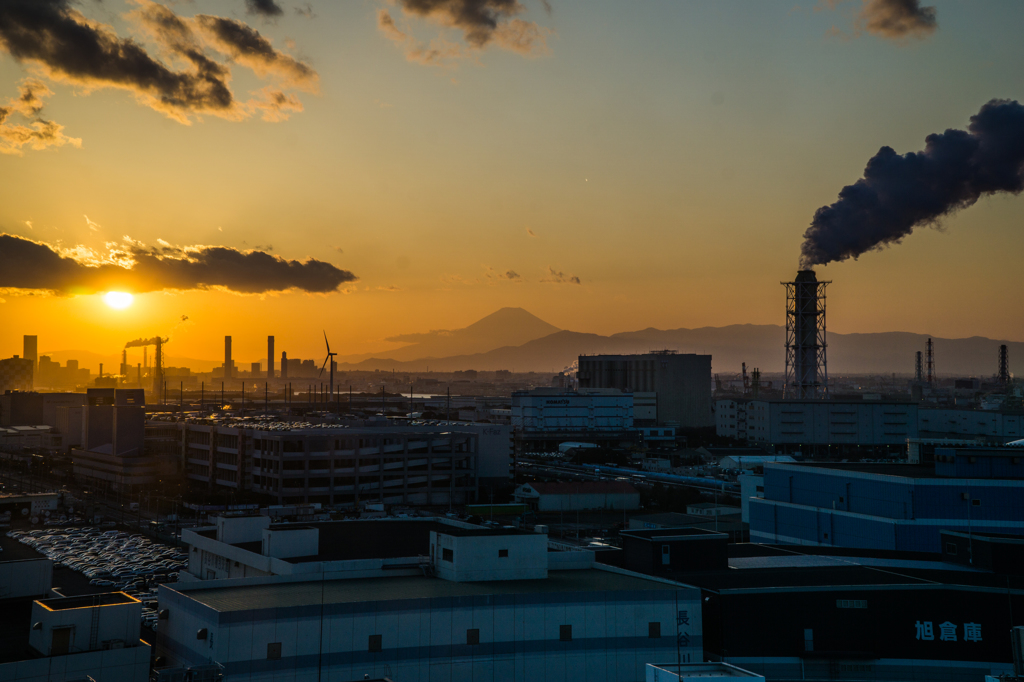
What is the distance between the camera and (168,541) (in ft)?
138

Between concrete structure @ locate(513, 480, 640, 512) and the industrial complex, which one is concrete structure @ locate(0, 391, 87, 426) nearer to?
the industrial complex

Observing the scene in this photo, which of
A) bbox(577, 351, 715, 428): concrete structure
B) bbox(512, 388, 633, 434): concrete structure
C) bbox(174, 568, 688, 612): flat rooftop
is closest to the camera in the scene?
bbox(174, 568, 688, 612): flat rooftop

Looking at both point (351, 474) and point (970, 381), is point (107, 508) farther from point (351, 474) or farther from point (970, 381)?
point (970, 381)

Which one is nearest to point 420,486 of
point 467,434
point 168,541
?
point 467,434

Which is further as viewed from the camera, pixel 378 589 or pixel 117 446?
pixel 117 446

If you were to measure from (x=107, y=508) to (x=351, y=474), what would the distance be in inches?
643

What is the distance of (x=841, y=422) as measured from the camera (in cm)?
8331

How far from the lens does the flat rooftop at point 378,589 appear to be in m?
16.8

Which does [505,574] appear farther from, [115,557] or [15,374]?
[15,374]

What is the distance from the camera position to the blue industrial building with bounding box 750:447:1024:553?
88.4 ft

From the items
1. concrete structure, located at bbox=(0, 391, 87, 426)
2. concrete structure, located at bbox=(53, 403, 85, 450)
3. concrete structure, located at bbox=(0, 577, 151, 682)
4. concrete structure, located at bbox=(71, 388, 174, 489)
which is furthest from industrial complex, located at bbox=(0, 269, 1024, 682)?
concrete structure, located at bbox=(0, 391, 87, 426)

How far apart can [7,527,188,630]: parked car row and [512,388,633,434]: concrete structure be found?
182 ft

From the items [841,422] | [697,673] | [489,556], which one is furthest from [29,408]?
[697,673]

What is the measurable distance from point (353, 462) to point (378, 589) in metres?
37.1
